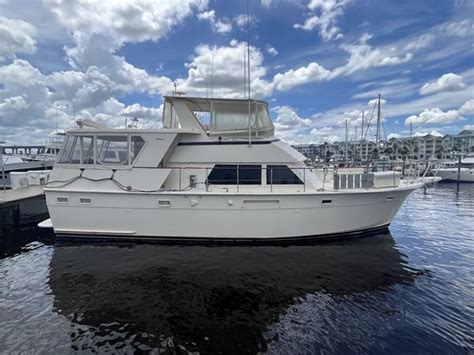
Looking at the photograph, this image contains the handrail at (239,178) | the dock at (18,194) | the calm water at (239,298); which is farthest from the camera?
the dock at (18,194)

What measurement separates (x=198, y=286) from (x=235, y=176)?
391 cm

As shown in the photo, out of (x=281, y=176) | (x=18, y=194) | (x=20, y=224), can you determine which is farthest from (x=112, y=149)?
(x=18, y=194)

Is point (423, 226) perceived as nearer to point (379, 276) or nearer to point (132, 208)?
point (379, 276)

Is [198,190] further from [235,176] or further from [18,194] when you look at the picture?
[18,194]

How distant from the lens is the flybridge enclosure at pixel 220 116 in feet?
30.5

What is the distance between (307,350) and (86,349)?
343 centimetres

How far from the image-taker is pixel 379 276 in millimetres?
6559


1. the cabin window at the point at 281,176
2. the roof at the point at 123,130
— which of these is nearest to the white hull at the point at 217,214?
the cabin window at the point at 281,176

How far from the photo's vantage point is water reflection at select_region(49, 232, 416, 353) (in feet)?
14.6

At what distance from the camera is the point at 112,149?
893 cm

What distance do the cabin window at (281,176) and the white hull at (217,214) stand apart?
0.95 metres

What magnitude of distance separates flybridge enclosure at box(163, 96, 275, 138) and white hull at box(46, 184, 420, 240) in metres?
2.71

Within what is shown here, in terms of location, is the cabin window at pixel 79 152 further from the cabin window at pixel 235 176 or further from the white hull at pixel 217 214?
the cabin window at pixel 235 176

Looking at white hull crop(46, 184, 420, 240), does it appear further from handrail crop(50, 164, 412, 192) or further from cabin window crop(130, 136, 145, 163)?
cabin window crop(130, 136, 145, 163)
